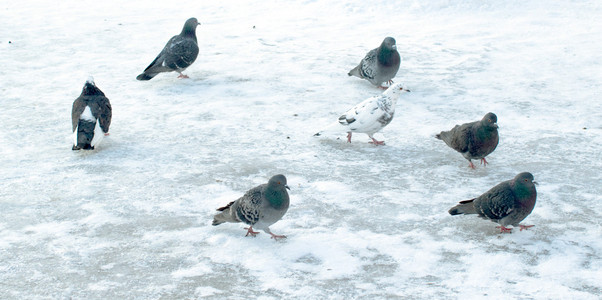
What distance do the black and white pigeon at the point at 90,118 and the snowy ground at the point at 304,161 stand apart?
0.16 meters

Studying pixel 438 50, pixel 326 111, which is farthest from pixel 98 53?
pixel 438 50

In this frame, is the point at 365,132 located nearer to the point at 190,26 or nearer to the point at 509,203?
the point at 509,203

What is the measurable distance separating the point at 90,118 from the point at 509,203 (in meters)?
4.10

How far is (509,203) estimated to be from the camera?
4973 millimetres

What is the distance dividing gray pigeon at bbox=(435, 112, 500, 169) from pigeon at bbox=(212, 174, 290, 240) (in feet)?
6.88

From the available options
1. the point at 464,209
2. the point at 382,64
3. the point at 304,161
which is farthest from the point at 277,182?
the point at 382,64

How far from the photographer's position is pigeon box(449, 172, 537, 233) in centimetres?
498

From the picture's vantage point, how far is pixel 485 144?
618 centimetres

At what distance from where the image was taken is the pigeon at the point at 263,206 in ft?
16.1

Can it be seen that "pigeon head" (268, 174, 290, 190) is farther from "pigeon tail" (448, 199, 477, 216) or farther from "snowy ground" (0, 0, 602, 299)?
"pigeon tail" (448, 199, 477, 216)

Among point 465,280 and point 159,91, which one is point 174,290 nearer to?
point 465,280

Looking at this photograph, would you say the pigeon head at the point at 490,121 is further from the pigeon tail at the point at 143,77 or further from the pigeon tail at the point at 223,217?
the pigeon tail at the point at 143,77

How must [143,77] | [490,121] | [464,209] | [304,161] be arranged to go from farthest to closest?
1. [143,77]
2. [304,161]
3. [490,121]
4. [464,209]

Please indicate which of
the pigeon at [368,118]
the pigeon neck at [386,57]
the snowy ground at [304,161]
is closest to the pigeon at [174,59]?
the snowy ground at [304,161]
